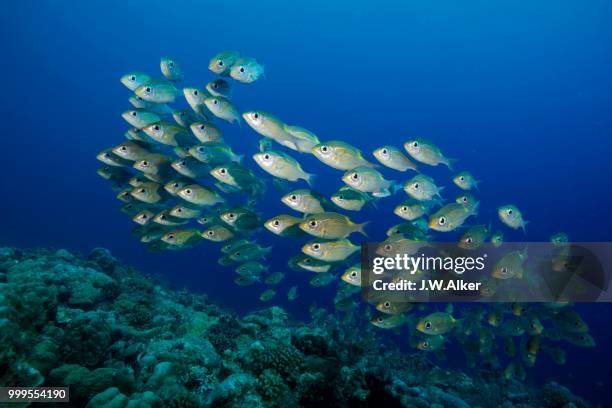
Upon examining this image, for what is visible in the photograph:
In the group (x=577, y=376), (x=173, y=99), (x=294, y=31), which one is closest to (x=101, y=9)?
(x=294, y=31)

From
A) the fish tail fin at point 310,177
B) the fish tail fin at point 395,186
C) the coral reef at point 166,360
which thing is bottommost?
the coral reef at point 166,360

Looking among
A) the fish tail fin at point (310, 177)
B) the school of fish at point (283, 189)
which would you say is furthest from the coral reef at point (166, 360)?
the fish tail fin at point (310, 177)

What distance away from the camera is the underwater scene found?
15.8ft

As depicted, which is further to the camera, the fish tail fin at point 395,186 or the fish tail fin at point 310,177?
the fish tail fin at point 395,186

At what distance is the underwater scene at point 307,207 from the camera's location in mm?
4820

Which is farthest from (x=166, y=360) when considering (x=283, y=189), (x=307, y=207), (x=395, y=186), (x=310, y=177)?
(x=395, y=186)

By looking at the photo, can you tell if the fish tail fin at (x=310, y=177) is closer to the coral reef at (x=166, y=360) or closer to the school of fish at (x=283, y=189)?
the school of fish at (x=283, y=189)

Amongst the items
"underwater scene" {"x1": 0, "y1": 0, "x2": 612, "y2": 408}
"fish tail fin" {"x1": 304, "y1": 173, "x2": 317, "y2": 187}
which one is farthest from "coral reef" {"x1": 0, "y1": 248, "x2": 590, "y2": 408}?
"fish tail fin" {"x1": 304, "y1": 173, "x2": 317, "y2": 187}


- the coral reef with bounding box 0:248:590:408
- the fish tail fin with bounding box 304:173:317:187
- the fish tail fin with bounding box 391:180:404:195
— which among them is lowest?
the coral reef with bounding box 0:248:590:408

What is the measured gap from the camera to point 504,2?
7794 centimetres

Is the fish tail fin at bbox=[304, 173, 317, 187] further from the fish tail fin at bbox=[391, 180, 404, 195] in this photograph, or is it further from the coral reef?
the coral reef

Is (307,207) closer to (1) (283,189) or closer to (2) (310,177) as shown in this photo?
(2) (310,177)

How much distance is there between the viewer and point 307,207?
5.18 meters

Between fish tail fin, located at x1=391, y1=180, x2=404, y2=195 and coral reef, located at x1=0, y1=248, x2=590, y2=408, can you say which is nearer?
coral reef, located at x1=0, y1=248, x2=590, y2=408
